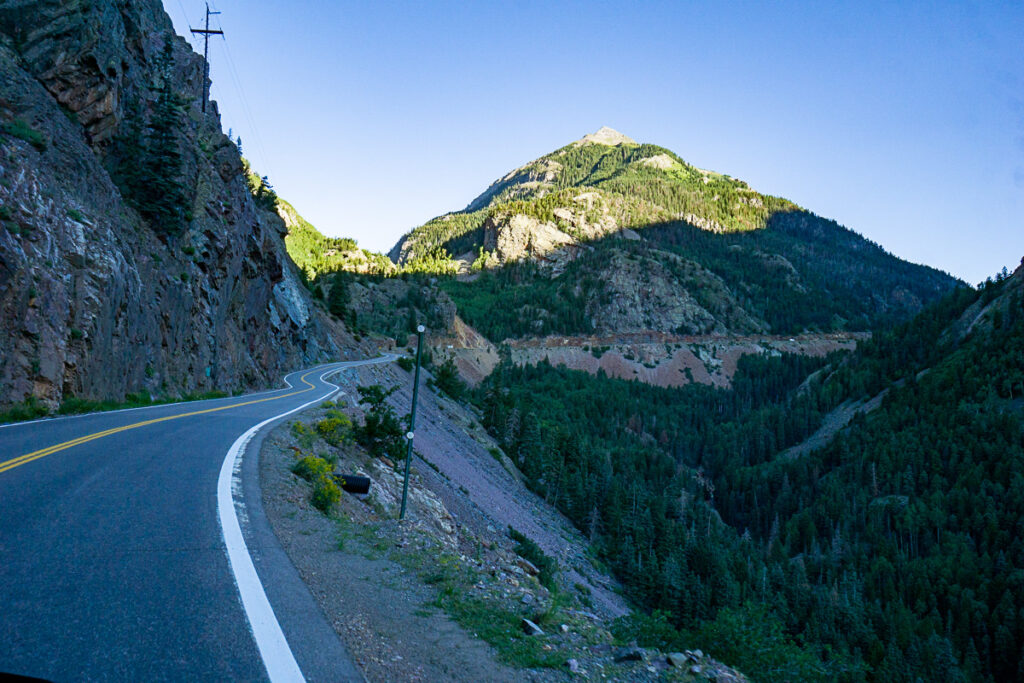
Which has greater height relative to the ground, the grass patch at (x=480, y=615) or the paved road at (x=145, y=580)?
the paved road at (x=145, y=580)

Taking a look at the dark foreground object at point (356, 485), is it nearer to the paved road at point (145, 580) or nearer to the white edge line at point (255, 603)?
the paved road at point (145, 580)

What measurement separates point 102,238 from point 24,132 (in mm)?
3895

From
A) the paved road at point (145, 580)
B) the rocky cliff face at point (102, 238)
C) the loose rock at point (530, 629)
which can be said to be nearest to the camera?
the paved road at point (145, 580)

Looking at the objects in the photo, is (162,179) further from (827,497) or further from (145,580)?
(827,497)

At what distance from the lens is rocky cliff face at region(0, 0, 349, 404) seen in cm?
1566

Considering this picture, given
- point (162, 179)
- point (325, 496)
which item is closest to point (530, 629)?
point (325, 496)

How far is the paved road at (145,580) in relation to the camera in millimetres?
3545

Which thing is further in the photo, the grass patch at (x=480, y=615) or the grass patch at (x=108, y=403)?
the grass patch at (x=108, y=403)

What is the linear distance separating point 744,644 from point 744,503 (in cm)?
10011

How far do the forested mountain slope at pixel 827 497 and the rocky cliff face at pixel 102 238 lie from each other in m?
18.2

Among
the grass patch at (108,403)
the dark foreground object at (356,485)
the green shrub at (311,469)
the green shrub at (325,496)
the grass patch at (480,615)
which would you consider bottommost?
the grass patch at (480,615)

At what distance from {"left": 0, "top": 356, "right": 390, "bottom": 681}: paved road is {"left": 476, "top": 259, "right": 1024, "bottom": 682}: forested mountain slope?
852 centimetres

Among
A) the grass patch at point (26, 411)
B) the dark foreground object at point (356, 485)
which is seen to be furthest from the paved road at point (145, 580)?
the grass patch at point (26, 411)

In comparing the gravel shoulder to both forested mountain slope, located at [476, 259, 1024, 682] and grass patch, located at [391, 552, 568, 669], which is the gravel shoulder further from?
forested mountain slope, located at [476, 259, 1024, 682]
